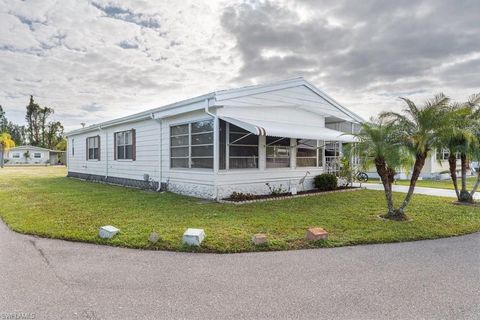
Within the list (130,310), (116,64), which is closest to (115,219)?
(130,310)

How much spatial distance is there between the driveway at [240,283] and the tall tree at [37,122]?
2765 inches

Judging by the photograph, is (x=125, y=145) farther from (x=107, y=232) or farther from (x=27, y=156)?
Answer: (x=27, y=156)

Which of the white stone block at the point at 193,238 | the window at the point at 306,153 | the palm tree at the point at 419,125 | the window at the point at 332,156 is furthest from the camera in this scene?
the window at the point at 332,156

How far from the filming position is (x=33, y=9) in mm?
10992

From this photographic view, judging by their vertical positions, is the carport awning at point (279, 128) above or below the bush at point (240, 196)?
above

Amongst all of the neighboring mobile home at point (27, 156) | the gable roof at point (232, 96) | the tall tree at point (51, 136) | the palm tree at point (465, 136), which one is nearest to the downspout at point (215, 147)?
the gable roof at point (232, 96)

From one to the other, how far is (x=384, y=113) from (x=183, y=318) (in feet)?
24.4

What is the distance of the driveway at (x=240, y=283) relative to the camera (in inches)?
130

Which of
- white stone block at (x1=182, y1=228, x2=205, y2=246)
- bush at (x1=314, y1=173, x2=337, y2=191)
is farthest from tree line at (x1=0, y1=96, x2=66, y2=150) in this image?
white stone block at (x1=182, y1=228, x2=205, y2=246)

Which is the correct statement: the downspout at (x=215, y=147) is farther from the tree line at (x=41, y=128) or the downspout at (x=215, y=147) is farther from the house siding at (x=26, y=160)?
the tree line at (x=41, y=128)

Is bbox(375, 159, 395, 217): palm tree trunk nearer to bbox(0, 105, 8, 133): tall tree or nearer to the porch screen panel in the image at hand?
the porch screen panel

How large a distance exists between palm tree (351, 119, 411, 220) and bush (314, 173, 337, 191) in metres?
5.25

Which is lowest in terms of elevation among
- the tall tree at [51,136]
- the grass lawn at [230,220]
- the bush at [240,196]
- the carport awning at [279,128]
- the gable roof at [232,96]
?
the grass lawn at [230,220]

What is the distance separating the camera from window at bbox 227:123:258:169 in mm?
11010
